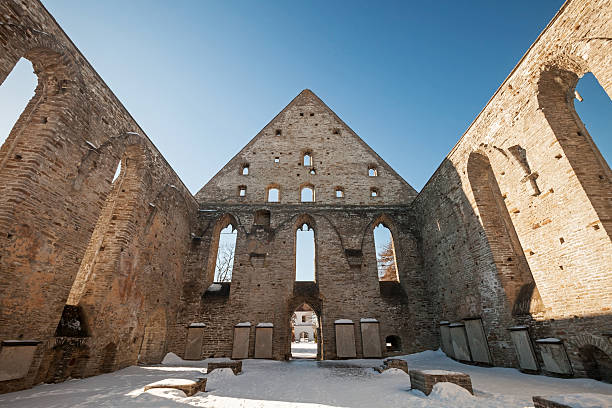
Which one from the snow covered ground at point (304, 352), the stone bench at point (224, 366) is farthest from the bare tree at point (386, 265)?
the stone bench at point (224, 366)

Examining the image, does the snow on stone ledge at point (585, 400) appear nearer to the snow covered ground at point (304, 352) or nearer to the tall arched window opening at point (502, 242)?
the tall arched window opening at point (502, 242)

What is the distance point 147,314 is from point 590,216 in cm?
1146

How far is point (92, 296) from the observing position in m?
6.98

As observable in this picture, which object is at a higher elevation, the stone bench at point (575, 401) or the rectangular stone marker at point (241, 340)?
the rectangular stone marker at point (241, 340)

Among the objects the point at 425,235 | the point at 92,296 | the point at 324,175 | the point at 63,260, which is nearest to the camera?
the point at 63,260

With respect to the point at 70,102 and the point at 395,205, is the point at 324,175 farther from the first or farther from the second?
the point at 70,102

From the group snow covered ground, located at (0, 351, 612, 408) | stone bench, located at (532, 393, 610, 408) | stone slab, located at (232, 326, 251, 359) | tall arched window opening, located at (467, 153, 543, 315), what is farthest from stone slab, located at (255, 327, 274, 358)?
stone bench, located at (532, 393, 610, 408)

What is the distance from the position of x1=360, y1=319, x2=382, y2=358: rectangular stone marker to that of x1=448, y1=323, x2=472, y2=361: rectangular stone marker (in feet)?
8.15

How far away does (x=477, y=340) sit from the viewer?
771cm

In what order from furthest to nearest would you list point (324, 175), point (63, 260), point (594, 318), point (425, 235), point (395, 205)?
point (324, 175)
point (395, 205)
point (425, 235)
point (63, 260)
point (594, 318)

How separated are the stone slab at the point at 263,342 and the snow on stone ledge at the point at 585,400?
331 inches

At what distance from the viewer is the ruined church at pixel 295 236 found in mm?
5293

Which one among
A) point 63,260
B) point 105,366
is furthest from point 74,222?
point 105,366

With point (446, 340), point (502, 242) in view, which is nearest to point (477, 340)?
point (446, 340)
